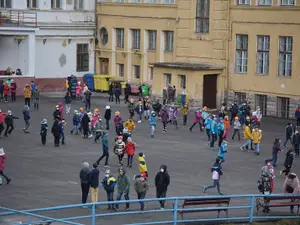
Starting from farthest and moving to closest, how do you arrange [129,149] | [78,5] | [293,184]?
[78,5], [129,149], [293,184]

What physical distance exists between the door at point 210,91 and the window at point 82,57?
466 inches

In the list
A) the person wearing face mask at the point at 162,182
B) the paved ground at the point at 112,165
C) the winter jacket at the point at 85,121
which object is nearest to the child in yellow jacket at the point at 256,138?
the paved ground at the point at 112,165

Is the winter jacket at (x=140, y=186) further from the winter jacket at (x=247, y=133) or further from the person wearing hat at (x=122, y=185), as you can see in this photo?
the winter jacket at (x=247, y=133)

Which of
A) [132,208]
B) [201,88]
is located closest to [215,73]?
[201,88]

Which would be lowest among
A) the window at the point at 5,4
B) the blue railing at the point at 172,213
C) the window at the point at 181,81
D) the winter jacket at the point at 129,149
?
the blue railing at the point at 172,213

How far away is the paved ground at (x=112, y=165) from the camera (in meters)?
32.0

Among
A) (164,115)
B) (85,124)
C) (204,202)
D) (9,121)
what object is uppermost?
(164,115)

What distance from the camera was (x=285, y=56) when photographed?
54969 millimetres

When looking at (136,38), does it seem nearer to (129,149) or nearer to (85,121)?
(85,121)

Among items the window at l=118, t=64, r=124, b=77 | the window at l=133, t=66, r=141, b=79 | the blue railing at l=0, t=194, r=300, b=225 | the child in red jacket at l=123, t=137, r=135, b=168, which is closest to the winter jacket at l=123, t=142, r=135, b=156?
the child in red jacket at l=123, t=137, r=135, b=168

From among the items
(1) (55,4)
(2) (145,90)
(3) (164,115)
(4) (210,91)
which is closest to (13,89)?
(2) (145,90)

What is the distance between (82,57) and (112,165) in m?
28.9

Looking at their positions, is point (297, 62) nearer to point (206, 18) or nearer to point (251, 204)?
point (206, 18)

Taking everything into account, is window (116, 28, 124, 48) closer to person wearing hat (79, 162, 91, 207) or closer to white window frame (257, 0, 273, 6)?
white window frame (257, 0, 273, 6)
